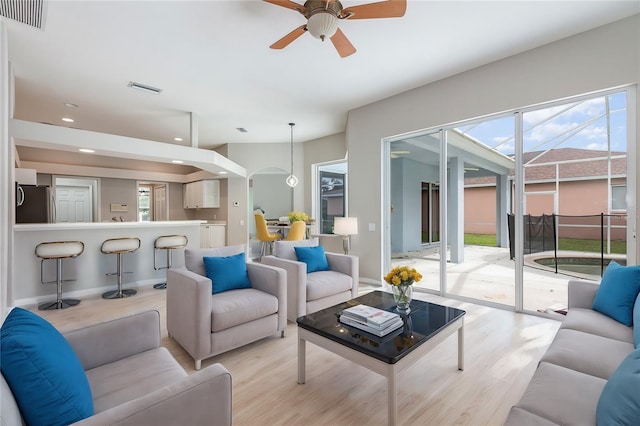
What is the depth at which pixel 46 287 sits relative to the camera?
4.16 meters

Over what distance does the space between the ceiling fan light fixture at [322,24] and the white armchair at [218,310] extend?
2056mm

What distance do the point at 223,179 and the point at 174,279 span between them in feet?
18.0

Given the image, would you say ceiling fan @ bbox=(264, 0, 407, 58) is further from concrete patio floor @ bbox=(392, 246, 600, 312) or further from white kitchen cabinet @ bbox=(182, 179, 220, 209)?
white kitchen cabinet @ bbox=(182, 179, 220, 209)

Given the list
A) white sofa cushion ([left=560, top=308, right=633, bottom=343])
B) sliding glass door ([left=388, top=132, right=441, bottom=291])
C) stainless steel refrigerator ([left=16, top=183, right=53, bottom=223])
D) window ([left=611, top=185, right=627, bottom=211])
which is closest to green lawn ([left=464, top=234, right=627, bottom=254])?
window ([left=611, top=185, right=627, bottom=211])

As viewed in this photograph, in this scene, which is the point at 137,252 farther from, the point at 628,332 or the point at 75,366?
the point at 628,332

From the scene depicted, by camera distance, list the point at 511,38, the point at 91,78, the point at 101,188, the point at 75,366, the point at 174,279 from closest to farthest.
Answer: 1. the point at 75,366
2. the point at 174,279
3. the point at 511,38
4. the point at 91,78
5. the point at 101,188

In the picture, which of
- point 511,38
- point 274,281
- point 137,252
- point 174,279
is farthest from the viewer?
point 137,252

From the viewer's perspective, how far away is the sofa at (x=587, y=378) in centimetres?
100

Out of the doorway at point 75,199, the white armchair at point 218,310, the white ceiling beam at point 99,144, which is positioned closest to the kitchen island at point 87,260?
the white ceiling beam at point 99,144

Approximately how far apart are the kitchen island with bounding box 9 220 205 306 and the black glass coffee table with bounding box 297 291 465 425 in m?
3.89

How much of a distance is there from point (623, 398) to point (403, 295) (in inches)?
55.1

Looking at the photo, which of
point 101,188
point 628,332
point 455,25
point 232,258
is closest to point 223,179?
point 101,188

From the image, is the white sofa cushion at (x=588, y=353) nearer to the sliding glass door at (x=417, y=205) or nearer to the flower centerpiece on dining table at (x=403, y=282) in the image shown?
the flower centerpiece on dining table at (x=403, y=282)

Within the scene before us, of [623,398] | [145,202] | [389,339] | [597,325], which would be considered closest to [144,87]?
[389,339]
